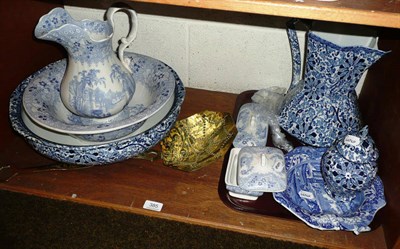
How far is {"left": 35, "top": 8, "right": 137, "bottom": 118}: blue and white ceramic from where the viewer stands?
19.7 inches

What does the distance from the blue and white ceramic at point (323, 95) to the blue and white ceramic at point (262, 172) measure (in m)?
0.08

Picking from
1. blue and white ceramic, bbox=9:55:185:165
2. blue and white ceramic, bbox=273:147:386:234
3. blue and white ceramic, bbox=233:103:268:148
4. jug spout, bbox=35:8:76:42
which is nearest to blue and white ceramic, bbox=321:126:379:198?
blue and white ceramic, bbox=273:147:386:234

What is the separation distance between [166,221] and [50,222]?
0.17 meters

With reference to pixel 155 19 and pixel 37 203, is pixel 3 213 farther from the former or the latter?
pixel 155 19

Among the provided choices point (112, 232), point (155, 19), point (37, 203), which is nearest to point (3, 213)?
point (37, 203)

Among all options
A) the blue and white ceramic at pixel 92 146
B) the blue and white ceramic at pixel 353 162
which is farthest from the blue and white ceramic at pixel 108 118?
the blue and white ceramic at pixel 353 162

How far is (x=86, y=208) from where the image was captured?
547 millimetres

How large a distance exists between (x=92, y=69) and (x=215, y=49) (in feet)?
0.88

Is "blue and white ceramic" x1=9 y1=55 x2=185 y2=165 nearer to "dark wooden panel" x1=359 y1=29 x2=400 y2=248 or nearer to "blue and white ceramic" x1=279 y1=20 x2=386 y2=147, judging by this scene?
"blue and white ceramic" x1=279 y1=20 x2=386 y2=147

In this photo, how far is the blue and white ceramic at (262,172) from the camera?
20.0 inches

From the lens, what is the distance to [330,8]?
37 cm

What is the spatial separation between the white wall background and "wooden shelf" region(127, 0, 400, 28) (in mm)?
284

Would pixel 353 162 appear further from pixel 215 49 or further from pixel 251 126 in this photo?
pixel 215 49

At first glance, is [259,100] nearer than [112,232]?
No
